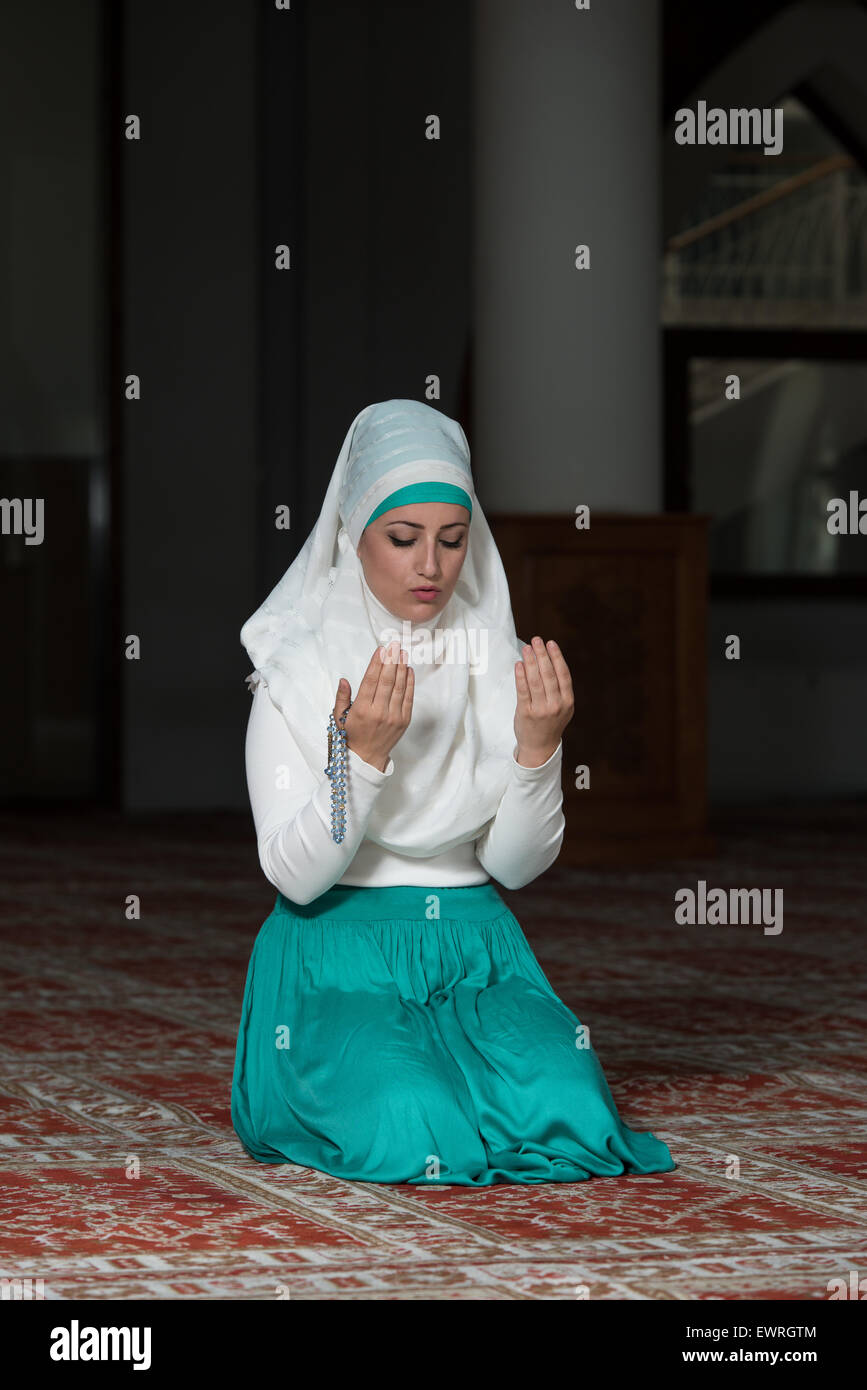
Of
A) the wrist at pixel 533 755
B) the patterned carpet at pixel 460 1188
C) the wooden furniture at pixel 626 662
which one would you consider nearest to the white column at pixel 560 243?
the wooden furniture at pixel 626 662

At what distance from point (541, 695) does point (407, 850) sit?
0.32m

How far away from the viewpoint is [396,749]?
9.43 ft

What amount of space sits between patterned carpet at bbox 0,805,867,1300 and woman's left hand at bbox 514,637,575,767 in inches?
23.8

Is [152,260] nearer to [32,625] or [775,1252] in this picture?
[32,625]

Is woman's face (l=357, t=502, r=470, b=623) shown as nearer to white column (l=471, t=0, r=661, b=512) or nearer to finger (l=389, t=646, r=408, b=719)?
finger (l=389, t=646, r=408, b=719)

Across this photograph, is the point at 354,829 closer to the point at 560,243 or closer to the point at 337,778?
the point at 337,778

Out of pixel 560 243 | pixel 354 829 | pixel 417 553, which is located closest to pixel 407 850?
pixel 354 829

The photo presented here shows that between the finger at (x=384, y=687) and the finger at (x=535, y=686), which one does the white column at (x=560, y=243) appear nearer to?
the finger at (x=535, y=686)

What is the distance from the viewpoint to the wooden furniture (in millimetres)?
7570

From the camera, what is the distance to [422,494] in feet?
8.99

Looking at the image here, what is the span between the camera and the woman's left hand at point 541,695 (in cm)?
271

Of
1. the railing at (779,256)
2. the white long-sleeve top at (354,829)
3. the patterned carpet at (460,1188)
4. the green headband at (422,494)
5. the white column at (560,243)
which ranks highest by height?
the railing at (779,256)

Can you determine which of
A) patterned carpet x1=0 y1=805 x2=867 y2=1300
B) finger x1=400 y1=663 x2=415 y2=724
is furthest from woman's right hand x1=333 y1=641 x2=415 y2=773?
patterned carpet x1=0 y1=805 x2=867 y2=1300
